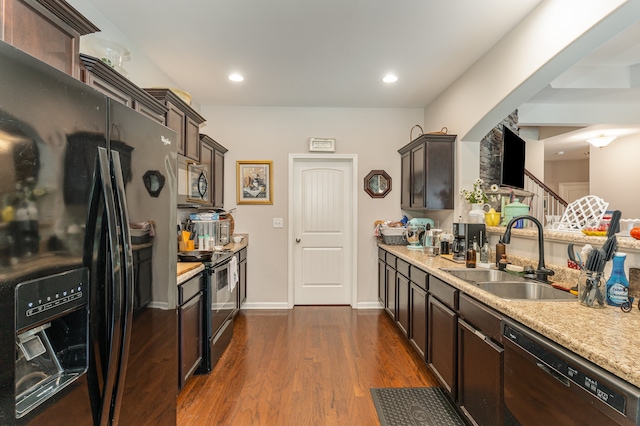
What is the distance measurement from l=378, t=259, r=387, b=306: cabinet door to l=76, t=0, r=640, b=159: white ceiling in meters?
2.10

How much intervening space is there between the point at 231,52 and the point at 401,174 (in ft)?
8.61

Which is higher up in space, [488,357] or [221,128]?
[221,128]

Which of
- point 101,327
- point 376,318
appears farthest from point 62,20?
point 376,318

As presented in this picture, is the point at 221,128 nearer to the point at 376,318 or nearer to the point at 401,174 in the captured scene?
the point at 401,174

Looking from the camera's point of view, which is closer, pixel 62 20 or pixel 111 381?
pixel 111 381

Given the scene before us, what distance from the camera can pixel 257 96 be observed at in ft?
13.2

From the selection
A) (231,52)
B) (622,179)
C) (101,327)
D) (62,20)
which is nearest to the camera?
(101,327)

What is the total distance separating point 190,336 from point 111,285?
152 centimetres

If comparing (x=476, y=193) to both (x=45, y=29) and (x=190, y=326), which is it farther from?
(x=45, y=29)

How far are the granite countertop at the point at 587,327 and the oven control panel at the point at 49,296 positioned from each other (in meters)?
1.52

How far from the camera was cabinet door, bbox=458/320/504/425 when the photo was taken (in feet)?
5.12

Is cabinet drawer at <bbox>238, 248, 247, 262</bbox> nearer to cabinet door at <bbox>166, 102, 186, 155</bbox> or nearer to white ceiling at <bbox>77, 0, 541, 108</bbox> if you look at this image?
cabinet door at <bbox>166, 102, 186, 155</bbox>

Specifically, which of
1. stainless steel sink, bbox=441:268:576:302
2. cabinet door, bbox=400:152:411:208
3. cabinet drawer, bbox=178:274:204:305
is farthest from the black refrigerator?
cabinet door, bbox=400:152:411:208

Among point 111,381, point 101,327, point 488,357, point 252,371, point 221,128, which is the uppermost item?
point 221,128
